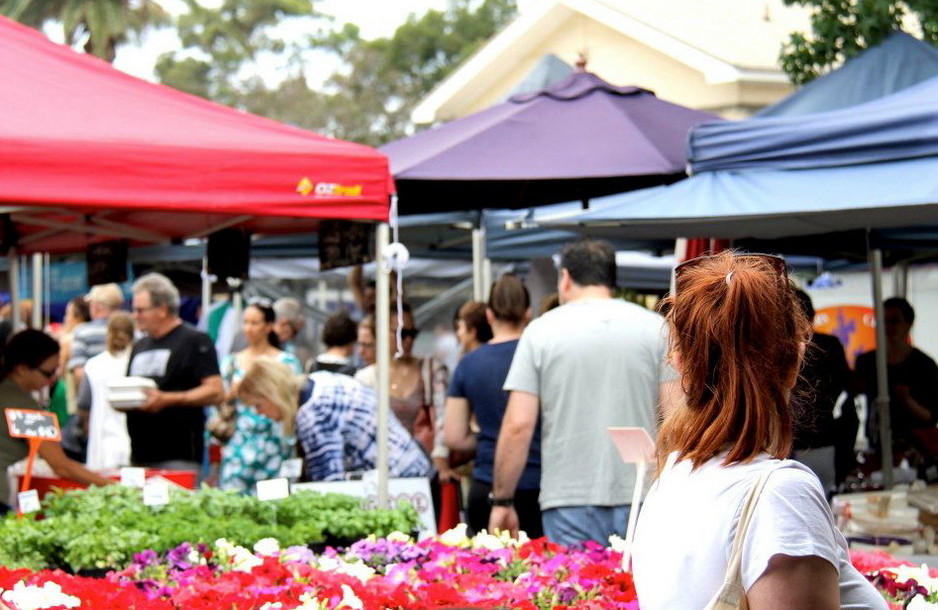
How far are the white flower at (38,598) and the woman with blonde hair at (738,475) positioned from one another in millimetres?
2026

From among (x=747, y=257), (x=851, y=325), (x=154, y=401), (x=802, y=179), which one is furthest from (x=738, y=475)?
(x=851, y=325)

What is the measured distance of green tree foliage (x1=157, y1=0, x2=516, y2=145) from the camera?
39.7m

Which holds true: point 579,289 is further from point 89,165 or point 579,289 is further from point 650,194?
point 89,165

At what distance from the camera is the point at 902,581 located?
3.79m

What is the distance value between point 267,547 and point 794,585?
2.96 m

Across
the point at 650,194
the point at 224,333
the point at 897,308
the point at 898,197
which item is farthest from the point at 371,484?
the point at 224,333

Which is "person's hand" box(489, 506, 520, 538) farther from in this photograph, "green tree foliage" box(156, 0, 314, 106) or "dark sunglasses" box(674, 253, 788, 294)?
"green tree foliage" box(156, 0, 314, 106)

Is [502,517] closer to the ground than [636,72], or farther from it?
closer to the ground

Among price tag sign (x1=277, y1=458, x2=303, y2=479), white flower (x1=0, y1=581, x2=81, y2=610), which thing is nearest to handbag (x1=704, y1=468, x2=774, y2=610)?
white flower (x1=0, y1=581, x2=81, y2=610)

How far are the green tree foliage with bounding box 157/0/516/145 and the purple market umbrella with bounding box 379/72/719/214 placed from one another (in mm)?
30699

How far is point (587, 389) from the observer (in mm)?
5074

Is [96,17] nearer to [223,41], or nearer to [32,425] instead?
[223,41]

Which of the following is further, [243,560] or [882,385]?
[882,385]

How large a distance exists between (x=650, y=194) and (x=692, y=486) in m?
4.19
